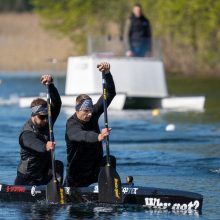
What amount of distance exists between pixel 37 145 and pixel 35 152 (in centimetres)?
39

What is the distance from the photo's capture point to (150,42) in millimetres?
32375

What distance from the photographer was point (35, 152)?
1567 cm

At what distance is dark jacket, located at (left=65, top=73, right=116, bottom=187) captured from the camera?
15359 mm

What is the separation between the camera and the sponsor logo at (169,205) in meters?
14.9

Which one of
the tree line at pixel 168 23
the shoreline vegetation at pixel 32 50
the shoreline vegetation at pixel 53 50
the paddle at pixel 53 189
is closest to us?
the paddle at pixel 53 189

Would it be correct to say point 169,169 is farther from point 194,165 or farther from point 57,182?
point 57,182

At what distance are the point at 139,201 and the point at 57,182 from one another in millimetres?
1092

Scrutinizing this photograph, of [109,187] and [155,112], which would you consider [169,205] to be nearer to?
[109,187]

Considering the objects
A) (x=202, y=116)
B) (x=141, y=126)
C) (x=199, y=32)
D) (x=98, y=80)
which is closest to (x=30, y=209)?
(x=141, y=126)

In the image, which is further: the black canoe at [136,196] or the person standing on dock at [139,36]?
the person standing on dock at [139,36]

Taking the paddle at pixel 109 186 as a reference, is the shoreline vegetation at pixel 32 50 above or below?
above

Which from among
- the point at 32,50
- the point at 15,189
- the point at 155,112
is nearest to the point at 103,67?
the point at 15,189

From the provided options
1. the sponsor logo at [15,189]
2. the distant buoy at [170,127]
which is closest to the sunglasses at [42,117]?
the sponsor logo at [15,189]

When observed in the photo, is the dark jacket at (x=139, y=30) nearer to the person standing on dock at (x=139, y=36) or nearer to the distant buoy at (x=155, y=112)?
the person standing on dock at (x=139, y=36)
